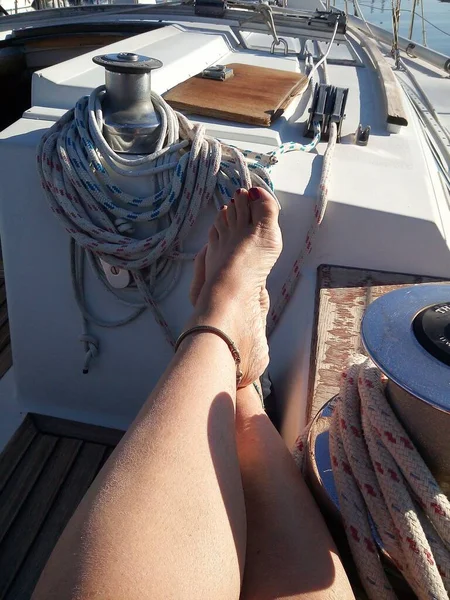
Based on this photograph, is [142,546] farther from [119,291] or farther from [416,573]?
[119,291]

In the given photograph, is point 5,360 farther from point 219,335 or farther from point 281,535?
point 281,535

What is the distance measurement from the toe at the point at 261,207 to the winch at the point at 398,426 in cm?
50

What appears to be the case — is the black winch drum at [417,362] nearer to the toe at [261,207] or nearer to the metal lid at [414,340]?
the metal lid at [414,340]

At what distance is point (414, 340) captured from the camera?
76 cm

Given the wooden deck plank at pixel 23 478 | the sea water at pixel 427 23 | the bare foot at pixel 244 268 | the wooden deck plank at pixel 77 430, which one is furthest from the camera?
the sea water at pixel 427 23

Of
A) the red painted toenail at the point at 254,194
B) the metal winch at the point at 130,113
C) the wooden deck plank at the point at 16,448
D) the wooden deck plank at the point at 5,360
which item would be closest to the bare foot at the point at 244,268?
the red painted toenail at the point at 254,194

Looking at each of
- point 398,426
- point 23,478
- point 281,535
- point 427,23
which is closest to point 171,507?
point 281,535

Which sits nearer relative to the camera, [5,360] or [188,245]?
[188,245]

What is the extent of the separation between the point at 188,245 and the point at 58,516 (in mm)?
809

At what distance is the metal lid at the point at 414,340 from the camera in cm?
70

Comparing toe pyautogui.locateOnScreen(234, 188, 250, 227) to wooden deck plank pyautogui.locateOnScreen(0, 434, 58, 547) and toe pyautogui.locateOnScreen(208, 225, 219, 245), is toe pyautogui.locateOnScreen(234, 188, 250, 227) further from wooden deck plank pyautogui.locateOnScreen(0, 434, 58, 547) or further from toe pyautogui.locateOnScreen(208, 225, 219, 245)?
wooden deck plank pyautogui.locateOnScreen(0, 434, 58, 547)

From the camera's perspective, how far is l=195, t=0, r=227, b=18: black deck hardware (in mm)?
3254

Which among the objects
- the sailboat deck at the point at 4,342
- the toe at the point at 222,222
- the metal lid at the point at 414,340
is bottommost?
the sailboat deck at the point at 4,342

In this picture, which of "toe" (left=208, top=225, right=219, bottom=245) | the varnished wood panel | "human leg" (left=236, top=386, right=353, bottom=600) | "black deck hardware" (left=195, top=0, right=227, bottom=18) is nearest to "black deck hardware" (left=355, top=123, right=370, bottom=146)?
the varnished wood panel
